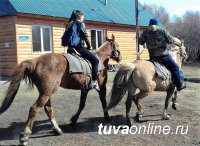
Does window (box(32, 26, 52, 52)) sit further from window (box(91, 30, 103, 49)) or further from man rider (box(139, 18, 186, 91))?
man rider (box(139, 18, 186, 91))

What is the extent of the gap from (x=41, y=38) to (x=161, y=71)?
1139cm

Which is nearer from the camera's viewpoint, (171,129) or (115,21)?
(171,129)

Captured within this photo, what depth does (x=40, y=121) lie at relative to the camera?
7809 mm

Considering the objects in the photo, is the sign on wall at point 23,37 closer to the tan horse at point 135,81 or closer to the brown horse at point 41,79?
the tan horse at point 135,81

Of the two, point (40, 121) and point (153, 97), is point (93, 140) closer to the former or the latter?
point (40, 121)

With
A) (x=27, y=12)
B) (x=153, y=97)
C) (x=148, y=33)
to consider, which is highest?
(x=27, y=12)

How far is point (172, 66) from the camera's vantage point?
773 centimetres

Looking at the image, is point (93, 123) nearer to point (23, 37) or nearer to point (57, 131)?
point (57, 131)

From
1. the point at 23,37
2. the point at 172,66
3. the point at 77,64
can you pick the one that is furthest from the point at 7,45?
the point at 172,66

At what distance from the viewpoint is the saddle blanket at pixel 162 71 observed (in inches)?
291

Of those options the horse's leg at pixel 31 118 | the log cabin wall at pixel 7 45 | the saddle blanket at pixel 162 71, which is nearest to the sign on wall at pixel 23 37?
the log cabin wall at pixel 7 45

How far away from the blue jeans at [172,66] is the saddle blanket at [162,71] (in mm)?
113

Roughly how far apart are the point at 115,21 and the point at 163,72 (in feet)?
52.3

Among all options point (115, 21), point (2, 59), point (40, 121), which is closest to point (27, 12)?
point (2, 59)
